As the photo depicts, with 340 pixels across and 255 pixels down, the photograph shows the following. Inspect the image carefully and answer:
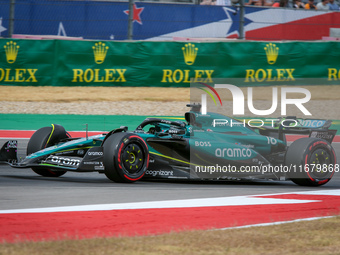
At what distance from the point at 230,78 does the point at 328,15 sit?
458 cm

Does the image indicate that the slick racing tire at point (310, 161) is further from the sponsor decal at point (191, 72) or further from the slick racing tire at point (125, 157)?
the sponsor decal at point (191, 72)

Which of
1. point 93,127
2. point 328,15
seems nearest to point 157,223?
point 93,127

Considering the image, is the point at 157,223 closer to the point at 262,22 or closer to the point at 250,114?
the point at 250,114

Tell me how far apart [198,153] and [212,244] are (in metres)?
3.39

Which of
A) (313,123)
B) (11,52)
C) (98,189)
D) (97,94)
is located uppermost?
(11,52)

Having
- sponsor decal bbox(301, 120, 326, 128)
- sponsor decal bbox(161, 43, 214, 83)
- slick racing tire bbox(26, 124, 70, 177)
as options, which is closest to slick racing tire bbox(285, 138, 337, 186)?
sponsor decal bbox(301, 120, 326, 128)

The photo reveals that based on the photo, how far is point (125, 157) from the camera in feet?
24.6

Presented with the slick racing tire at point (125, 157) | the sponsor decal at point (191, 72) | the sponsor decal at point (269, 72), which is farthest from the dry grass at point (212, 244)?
the sponsor decal at point (269, 72)

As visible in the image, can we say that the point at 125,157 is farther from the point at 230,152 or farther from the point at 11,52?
the point at 11,52

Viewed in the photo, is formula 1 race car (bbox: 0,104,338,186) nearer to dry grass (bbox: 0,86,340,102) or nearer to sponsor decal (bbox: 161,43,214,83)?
dry grass (bbox: 0,86,340,102)

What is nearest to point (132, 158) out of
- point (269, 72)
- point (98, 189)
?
point (98, 189)

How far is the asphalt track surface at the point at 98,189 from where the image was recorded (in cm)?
649

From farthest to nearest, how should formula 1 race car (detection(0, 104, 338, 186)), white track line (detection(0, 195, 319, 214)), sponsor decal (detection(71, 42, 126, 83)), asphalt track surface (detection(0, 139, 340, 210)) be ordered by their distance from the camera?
sponsor decal (detection(71, 42, 126, 83)), formula 1 race car (detection(0, 104, 338, 186)), asphalt track surface (detection(0, 139, 340, 210)), white track line (detection(0, 195, 319, 214))

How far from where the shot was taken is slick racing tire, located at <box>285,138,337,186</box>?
314 inches
